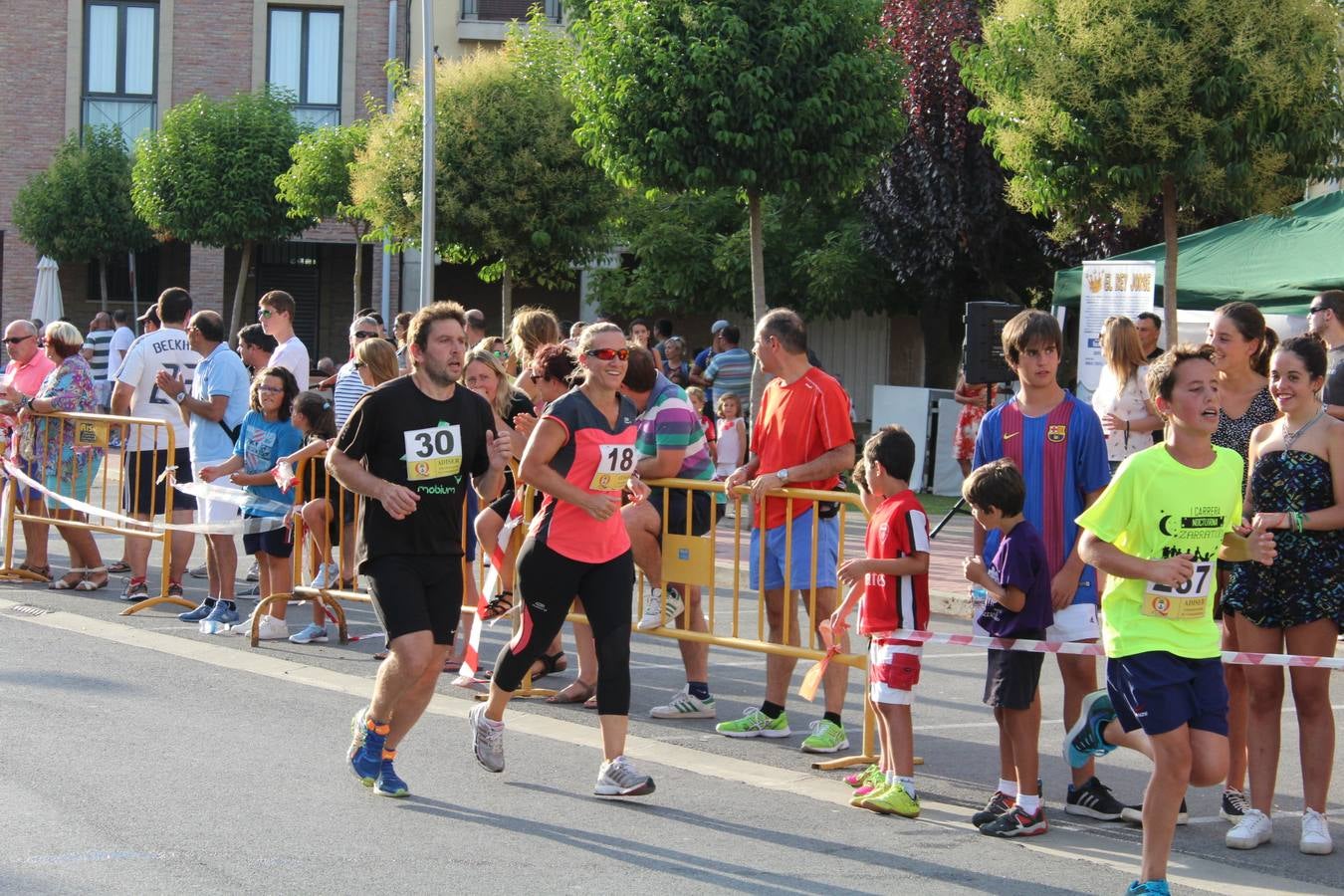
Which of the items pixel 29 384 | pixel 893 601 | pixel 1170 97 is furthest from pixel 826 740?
pixel 1170 97

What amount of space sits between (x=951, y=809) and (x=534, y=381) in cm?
303

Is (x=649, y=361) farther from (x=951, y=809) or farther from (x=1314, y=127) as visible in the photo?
(x=1314, y=127)

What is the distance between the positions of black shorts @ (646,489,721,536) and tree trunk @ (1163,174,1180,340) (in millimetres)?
7170

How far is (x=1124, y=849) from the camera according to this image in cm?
614

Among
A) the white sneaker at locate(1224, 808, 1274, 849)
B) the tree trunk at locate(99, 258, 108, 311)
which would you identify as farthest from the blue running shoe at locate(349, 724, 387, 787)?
the tree trunk at locate(99, 258, 108, 311)

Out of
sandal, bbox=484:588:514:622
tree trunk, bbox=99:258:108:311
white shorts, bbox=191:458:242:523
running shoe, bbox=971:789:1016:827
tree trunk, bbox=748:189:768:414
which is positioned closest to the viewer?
running shoe, bbox=971:789:1016:827

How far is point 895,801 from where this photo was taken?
6480 mm

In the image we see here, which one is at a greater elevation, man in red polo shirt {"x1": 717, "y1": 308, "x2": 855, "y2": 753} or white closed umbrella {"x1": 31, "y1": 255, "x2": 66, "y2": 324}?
white closed umbrella {"x1": 31, "y1": 255, "x2": 66, "y2": 324}

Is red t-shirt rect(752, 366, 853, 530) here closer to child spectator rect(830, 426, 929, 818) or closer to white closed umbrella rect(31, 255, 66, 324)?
child spectator rect(830, 426, 929, 818)

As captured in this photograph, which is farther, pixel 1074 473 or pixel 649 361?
pixel 649 361

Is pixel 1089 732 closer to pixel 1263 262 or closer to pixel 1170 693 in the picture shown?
pixel 1170 693

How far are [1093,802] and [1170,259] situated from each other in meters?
8.84

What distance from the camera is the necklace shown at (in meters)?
6.09

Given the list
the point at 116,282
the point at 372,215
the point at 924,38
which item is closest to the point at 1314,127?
the point at 924,38
